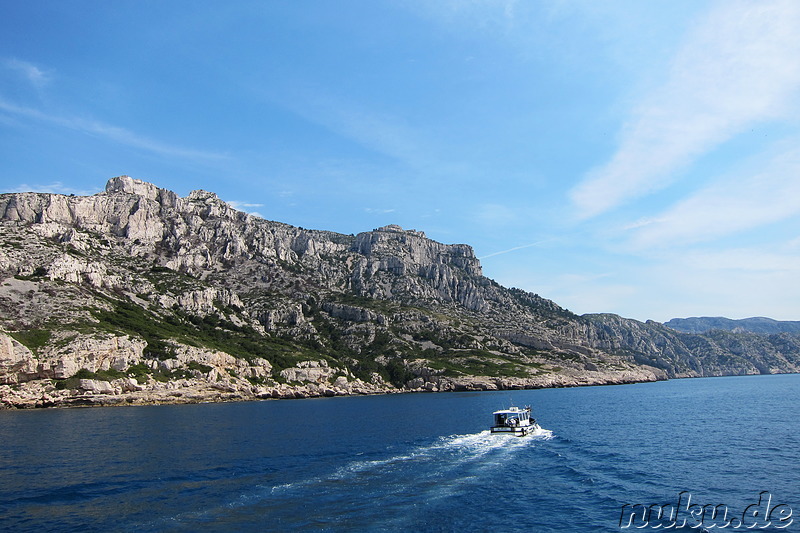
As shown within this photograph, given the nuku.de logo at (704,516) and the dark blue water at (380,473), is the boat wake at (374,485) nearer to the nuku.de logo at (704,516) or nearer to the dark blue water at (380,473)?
the dark blue water at (380,473)

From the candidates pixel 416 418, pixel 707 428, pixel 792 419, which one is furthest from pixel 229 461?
pixel 792 419

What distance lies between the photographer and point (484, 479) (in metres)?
43.7

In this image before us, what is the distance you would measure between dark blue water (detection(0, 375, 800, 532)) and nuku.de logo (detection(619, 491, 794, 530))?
505 mm

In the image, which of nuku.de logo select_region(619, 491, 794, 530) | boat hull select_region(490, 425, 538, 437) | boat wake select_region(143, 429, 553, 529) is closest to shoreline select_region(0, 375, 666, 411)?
boat hull select_region(490, 425, 538, 437)

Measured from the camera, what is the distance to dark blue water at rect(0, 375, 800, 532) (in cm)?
3225

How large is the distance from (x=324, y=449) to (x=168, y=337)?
394 feet

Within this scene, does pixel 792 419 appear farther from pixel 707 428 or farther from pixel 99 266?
pixel 99 266

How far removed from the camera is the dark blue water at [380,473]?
3225 cm

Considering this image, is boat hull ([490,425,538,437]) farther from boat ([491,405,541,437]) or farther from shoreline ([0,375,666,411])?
shoreline ([0,375,666,411])

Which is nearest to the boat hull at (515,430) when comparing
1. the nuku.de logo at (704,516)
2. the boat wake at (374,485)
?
the boat wake at (374,485)

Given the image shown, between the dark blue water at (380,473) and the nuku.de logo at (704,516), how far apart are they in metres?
0.50

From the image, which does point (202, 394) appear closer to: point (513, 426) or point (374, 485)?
point (513, 426)

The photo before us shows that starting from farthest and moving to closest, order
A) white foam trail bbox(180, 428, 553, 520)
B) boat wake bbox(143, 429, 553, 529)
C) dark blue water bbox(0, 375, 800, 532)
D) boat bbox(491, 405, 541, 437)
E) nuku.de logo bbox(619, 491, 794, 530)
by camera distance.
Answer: boat bbox(491, 405, 541, 437)
white foam trail bbox(180, 428, 553, 520)
boat wake bbox(143, 429, 553, 529)
dark blue water bbox(0, 375, 800, 532)
nuku.de logo bbox(619, 491, 794, 530)

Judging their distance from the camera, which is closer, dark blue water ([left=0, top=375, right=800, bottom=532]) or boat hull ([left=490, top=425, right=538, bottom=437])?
dark blue water ([left=0, top=375, right=800, bottom=532])
